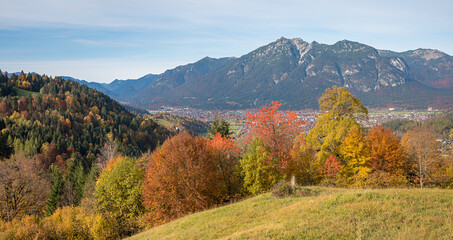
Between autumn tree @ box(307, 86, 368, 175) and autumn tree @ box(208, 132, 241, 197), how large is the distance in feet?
35.9

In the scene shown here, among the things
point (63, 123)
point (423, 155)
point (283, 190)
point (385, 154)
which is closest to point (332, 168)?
point (385, 154)

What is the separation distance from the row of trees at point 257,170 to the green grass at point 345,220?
1045cm

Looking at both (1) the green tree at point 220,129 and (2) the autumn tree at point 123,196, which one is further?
(1) the green tree at point 220,129

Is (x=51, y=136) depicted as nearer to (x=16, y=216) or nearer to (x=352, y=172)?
(x=16, y=216)

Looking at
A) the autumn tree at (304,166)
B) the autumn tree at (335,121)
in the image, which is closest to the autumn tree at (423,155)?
the autumn tree at (335,121)

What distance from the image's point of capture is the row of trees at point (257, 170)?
2817 cm

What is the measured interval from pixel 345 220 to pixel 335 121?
2103 cm

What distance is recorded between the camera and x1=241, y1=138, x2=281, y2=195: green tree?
89.8 feet

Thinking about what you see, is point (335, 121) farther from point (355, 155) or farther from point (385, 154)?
point (385, 154)

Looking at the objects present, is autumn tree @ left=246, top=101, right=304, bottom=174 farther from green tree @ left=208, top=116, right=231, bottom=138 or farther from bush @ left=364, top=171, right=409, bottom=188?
green tree @ left=208, top=116, right=231, bottom=138

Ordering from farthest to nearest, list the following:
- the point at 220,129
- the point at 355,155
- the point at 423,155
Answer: the point at 220,129, the point at 423,155, the point at 355,155

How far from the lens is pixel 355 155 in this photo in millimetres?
29359

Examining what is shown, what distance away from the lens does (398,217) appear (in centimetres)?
1247

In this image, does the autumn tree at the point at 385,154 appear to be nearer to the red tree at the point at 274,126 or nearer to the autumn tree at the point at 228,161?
the red tree at the point at 274,126
